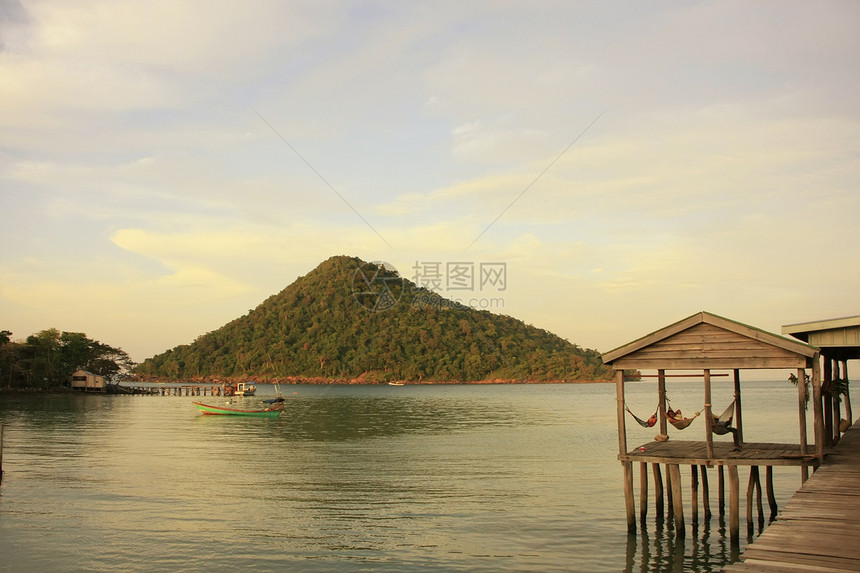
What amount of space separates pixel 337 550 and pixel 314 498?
22.5 ft

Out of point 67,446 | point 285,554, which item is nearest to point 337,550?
point 285,554

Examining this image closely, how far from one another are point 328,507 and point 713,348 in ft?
40.4

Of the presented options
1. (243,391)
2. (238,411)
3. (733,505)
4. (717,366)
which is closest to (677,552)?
(733,505)

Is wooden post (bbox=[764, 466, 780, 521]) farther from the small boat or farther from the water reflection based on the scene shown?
the small boat

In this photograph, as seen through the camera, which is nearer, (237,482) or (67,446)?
(237,482)

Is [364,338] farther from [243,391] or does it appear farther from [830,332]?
[830,332]

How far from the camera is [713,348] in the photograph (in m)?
15.3

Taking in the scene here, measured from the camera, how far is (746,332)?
14.9 metres

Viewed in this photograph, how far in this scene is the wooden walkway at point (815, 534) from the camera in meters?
7.90

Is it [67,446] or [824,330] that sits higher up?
[824,330]

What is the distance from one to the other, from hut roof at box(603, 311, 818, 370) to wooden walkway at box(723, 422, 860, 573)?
2660mm

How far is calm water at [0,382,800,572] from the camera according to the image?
15383mm

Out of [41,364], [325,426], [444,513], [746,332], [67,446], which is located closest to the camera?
[746,332]

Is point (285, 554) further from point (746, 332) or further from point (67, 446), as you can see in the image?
point (67, 446)
